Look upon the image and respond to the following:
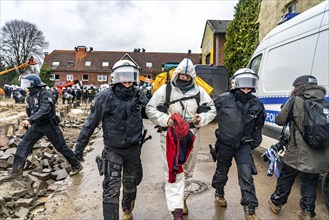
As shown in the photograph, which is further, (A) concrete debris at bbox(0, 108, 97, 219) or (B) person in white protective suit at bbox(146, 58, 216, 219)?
(A) concrete debris at bbox(0, 108, 97, 219)

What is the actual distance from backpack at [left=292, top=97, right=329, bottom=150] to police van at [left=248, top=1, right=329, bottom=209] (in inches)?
27.0

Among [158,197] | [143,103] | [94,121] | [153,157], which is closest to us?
[94,121]

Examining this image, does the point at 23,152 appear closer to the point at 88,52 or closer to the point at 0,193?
the point at 0,193

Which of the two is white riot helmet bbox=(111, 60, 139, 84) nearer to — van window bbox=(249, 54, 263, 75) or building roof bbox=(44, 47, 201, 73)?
van window bbox=(249, 54, 263, 75)

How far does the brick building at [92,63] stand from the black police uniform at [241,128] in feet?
173

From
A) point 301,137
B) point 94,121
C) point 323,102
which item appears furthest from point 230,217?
point 94,121

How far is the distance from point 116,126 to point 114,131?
6cm

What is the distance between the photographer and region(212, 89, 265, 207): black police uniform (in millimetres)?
3920

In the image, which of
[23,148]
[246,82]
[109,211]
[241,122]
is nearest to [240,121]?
[241,122]

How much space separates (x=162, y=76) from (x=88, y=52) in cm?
5835

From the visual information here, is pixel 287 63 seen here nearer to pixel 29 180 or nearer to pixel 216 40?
pixel 29 180

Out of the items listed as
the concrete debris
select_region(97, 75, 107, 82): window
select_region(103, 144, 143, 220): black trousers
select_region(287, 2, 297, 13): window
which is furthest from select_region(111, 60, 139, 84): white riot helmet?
select_region(97, 75, 107, 82): window

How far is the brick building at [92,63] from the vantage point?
5756 centimetres

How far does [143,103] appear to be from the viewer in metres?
3.95
